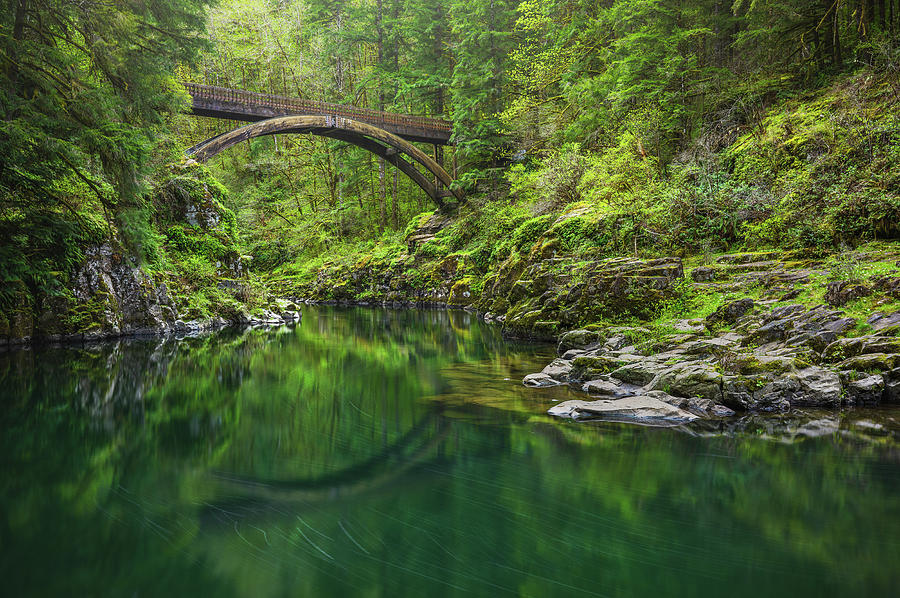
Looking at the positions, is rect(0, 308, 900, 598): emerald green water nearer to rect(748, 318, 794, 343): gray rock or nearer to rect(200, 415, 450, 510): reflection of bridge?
rect(200, 415, 450, 510): reflection of bridge

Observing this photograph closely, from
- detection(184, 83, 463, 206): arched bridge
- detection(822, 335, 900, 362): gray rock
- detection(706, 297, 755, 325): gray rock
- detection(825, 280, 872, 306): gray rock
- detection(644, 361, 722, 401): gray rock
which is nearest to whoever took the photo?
detection(822, 335, 900, 362): gray rock

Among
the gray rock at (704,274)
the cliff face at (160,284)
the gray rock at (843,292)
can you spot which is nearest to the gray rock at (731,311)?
the gray rock at (843,292)

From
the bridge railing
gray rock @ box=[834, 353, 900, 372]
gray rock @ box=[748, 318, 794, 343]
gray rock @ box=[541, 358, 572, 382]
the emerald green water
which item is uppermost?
A: the bridge railing

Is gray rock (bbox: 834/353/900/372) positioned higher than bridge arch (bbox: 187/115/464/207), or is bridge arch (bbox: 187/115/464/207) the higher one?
bridge arch (bbox: 187/115/464/207)

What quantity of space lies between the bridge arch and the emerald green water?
1582 centimetres

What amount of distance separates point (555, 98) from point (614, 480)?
71.4 feet

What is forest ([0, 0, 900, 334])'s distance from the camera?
29.3 feet

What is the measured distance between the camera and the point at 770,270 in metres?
8.17

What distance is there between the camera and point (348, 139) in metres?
26.7

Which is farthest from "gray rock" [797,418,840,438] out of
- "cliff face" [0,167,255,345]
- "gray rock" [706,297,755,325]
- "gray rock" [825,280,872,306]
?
"cliff face" [0,167,255,345]

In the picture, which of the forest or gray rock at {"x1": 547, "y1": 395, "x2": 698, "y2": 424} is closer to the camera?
gray rock at {"x1": 547, "y1": 395, "x2": 698, "y2": 424}

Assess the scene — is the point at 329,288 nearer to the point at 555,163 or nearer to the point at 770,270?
the point at 555,163

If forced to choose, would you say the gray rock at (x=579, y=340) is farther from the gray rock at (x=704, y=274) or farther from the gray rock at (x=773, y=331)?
the gray rock at (x=773, y=331)

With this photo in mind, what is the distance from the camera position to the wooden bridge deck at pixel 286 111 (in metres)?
20.4
